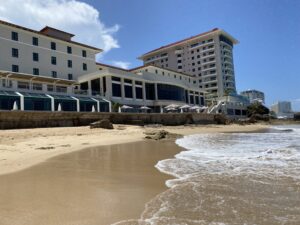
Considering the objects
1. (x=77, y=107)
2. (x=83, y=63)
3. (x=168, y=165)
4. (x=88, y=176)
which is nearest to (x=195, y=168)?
(x=168, y=165)

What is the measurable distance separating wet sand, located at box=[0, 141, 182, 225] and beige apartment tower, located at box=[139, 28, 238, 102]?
272 feet

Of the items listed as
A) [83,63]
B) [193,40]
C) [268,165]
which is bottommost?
[268,165]

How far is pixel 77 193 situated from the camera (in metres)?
5.54

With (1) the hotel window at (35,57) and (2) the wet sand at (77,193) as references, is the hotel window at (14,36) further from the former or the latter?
(2) the wet sand at (77,193)

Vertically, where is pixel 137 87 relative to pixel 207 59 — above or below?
below

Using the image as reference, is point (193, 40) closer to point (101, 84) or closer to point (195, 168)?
point (101, 84)

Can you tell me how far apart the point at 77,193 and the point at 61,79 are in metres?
36.2

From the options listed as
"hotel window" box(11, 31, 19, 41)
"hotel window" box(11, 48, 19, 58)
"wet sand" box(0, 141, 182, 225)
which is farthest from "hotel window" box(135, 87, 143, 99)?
"wet sand" box(0, 141, 182, 225)

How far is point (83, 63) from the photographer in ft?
156

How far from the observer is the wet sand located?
4.19m

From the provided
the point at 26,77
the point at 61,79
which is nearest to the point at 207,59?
the point at 61,79

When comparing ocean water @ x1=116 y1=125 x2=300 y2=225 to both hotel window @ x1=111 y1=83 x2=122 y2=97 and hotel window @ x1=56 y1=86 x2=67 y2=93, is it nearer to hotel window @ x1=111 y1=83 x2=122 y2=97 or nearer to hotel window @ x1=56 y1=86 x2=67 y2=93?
hotel window @ x1=56 y1=86 x2=67 y2=93

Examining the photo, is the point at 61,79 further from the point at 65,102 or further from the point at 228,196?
the point at 228,196

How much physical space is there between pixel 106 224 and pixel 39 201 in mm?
1759
